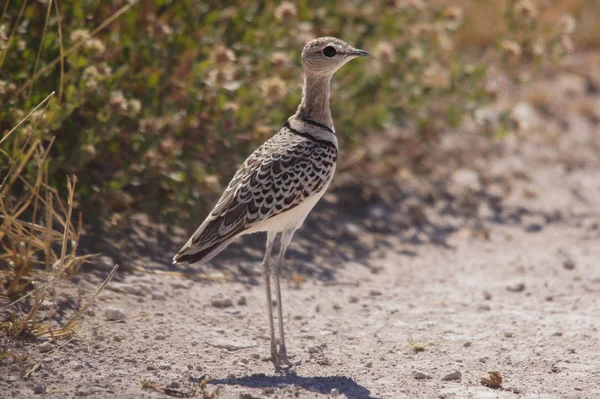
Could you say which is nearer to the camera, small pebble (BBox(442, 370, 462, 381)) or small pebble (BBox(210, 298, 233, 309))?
small pebble (BBox(442, 370, 462, 381))

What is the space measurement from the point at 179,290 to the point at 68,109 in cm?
125

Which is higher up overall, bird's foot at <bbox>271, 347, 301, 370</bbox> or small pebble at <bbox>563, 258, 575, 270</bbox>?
small pebble at <bbox>563, 258, 575, 270</bbox>

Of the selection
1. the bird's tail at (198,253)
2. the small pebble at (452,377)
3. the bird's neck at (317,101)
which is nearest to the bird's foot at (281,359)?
the bird's tail at (198,253)

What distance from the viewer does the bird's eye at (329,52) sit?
14.8ft

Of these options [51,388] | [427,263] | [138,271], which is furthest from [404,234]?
[51,388]

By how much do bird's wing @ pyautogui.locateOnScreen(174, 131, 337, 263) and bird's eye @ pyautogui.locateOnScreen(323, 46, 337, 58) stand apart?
492 mm

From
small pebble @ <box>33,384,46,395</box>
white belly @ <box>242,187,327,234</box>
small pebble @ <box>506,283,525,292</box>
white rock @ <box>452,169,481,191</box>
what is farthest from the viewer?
white rock @ <box>452,169,481,191</box>

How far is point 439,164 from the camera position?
25.3ft

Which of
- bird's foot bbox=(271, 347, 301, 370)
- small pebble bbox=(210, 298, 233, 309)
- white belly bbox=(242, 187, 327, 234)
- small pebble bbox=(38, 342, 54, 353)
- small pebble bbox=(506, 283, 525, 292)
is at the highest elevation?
white belly bbox=(242, 187, 327, 234)

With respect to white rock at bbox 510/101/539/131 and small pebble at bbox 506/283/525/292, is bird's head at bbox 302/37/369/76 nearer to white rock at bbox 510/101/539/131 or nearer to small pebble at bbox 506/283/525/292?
small pebble at bbox 506/283/525/292

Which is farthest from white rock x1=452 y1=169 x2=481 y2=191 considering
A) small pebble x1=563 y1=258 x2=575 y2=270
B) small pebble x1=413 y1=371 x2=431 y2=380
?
small pebble x1=413 y1=371 x2=431 y2=380

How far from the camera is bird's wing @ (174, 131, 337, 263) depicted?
4145mm

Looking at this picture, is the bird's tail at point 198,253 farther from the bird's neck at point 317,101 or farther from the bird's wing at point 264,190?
the bird's neck at point 317,101

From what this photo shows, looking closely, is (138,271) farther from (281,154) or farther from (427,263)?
(427,263)
